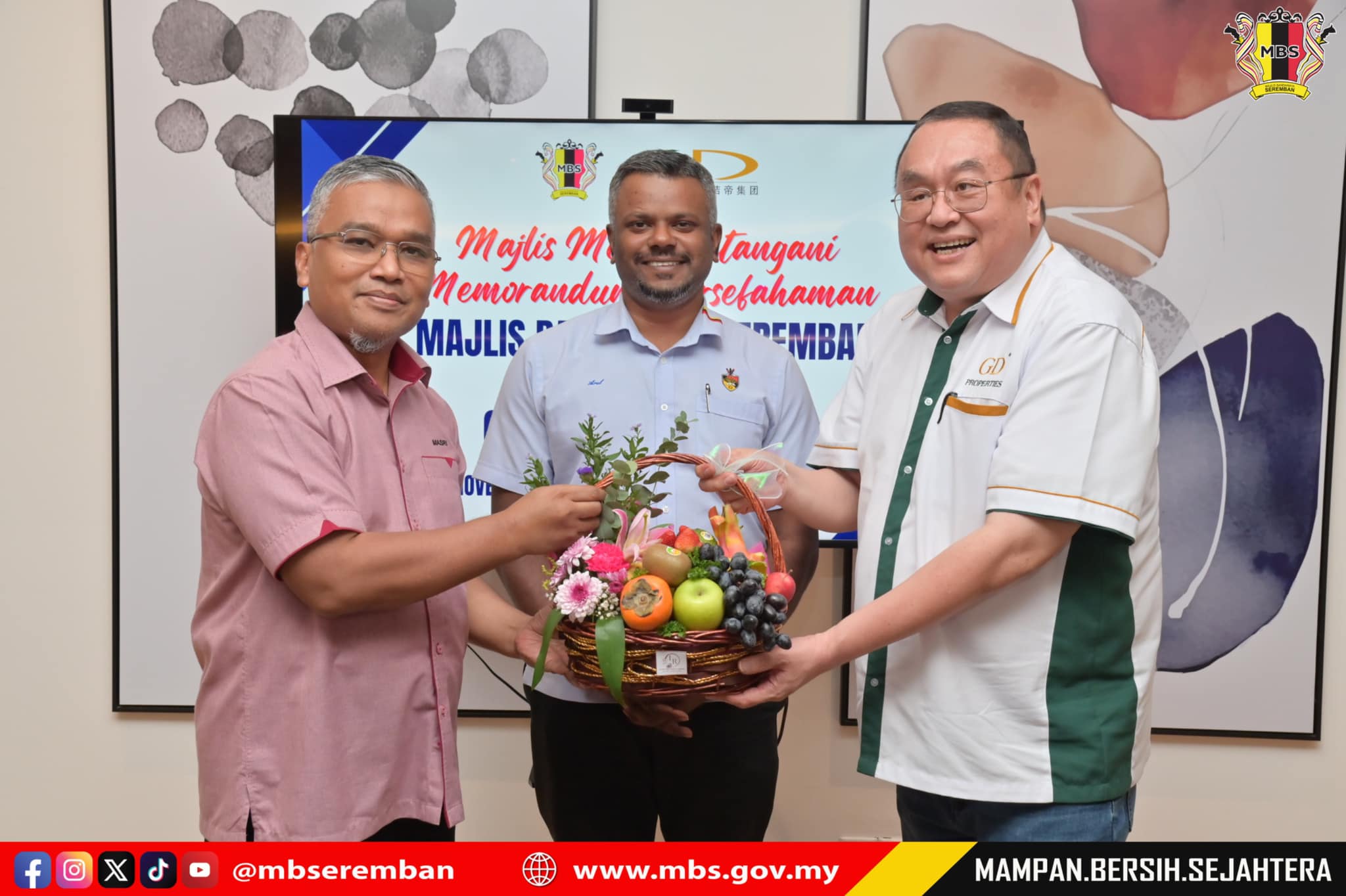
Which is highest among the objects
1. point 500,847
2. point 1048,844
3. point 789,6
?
point 789,6

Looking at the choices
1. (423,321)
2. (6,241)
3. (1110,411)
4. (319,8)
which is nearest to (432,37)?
(319,8)

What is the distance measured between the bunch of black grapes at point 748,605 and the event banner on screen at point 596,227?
3.98 ft

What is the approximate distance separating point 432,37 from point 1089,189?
77.2 inches

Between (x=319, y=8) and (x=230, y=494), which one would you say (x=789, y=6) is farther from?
(x=230, y=494)

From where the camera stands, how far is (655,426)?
2.27 m

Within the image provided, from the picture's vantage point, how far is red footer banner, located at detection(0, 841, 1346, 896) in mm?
1548

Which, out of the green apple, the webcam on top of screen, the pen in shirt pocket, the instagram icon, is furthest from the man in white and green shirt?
the instagram icon

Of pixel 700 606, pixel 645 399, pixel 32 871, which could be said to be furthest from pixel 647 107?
pixel 32 871

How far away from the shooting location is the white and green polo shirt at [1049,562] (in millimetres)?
1476

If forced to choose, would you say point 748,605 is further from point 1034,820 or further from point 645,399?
point 645,399

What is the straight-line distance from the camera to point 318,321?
169cm

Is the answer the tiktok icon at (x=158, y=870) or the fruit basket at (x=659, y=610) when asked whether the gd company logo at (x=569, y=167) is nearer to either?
the fruit basket at (x=659, y=610)

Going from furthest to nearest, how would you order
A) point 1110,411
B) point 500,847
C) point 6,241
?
1. point 6,241
2. point 500,847
3. point 1110,411

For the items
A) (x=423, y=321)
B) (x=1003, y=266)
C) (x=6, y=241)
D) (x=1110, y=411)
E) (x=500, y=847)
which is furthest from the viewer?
(x=6, y=241)
